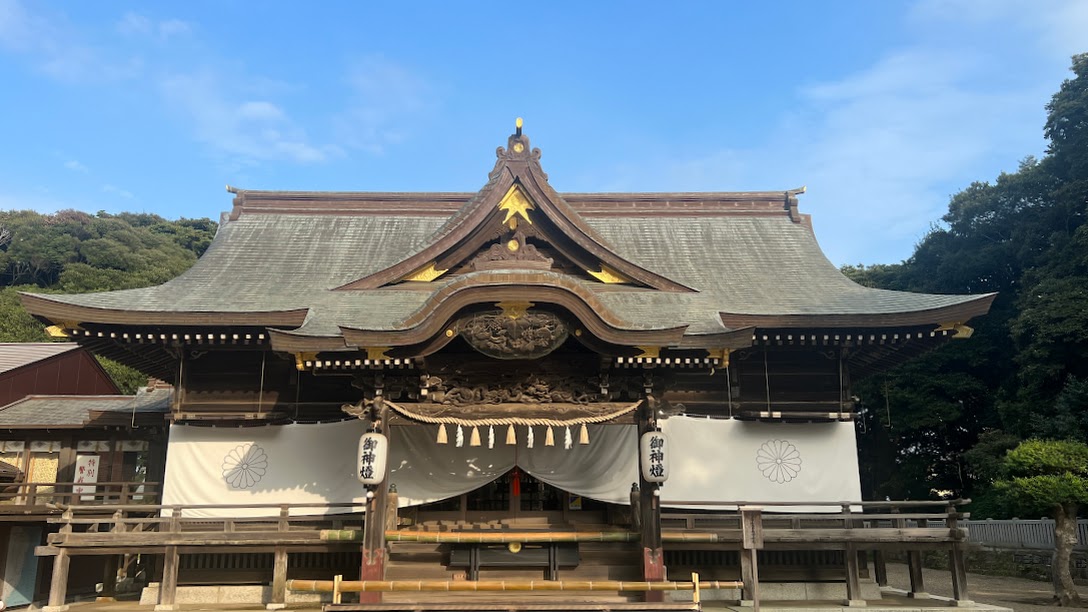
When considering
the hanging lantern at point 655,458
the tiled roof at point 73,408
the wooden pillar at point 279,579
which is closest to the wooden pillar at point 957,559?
the hanging lantern at point 655,458

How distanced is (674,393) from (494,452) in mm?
3447

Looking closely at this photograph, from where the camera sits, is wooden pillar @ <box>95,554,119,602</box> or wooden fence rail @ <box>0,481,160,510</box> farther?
wooden pillar @ <box>95,554,119,602</box>

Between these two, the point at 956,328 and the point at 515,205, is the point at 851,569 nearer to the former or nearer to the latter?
the point at 956,328

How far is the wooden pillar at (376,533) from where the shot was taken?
9922 mm

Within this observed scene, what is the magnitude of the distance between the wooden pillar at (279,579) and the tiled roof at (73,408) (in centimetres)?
580

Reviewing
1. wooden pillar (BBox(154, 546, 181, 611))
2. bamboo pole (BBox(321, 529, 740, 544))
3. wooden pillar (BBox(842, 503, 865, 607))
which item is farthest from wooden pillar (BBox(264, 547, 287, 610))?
wooden pillar (BBox(842, 503, 865, 607))

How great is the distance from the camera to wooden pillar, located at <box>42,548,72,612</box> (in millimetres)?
11031

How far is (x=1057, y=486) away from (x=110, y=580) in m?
18.0

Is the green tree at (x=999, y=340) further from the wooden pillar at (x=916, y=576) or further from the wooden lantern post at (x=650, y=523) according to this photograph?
the wooden lantern post at (x=650, y=523)

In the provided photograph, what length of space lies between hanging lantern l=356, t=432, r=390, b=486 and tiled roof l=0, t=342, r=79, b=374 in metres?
19.0

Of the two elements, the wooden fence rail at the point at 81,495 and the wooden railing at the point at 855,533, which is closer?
the wooden railing at the point at 855,533

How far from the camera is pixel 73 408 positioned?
19484 millimetres

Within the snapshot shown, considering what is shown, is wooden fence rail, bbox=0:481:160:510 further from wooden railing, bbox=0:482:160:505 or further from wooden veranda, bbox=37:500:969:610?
wooden veranda, bbox=37:500:969:610

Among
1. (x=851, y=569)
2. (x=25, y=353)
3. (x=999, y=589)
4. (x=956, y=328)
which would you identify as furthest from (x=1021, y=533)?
(x=25, y=353)
